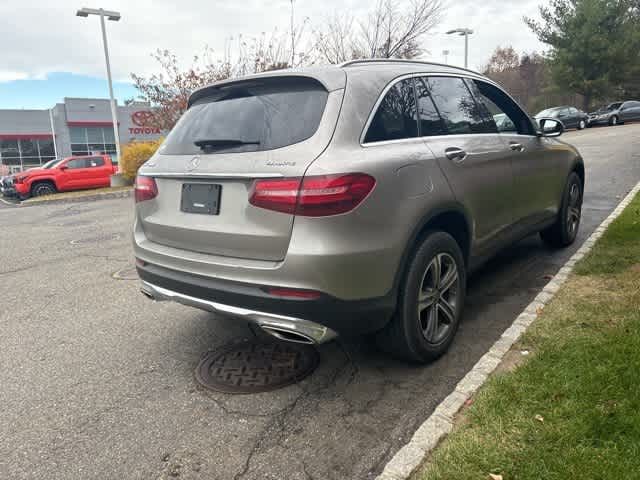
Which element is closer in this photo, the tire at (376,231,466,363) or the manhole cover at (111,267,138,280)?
the tire at (376,231,466,363)

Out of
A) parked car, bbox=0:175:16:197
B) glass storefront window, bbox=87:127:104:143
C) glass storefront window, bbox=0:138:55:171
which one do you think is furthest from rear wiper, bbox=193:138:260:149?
glass storefront window, bbox=0:138:55:171

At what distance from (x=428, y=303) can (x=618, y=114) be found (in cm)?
3446

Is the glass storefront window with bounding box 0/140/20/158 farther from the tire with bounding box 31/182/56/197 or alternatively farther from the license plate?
the license plate

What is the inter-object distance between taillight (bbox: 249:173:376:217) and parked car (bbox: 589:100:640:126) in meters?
34.9

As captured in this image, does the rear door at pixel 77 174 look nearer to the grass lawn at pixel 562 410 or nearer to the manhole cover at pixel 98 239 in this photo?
the manhole cover at pixel 98 239

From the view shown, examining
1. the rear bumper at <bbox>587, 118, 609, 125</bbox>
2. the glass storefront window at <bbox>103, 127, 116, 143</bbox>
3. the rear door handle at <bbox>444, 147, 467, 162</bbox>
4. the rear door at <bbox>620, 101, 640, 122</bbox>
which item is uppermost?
the glass storefront window at <bbox>103, 127, 116, 143</bbox>

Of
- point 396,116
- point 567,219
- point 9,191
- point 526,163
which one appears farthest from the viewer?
point 9,191

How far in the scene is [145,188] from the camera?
336 centimetres

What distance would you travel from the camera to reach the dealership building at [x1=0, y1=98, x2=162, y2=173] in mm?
43250

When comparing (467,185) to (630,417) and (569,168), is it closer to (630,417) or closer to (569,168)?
(630,417)

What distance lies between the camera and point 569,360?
288 cm

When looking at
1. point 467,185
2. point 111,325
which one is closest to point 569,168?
point 467,185

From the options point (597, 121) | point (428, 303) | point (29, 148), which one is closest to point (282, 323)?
point (428, 303)

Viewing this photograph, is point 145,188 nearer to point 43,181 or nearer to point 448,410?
point 448,410
